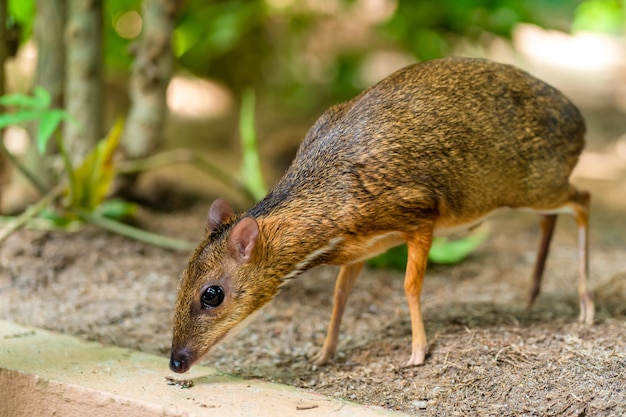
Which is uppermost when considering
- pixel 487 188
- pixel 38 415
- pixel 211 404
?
pixel 487 188

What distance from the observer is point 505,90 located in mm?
5008

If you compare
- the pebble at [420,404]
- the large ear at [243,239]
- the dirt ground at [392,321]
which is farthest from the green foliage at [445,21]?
the pebble at [420,404]

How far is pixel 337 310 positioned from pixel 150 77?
2911 mm

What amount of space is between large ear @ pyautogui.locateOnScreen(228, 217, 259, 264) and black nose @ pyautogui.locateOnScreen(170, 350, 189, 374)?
559 mm

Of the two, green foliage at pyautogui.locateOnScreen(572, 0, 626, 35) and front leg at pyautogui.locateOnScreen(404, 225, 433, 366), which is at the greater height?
front leg at pyautogui.locateOnScreen(404, 225, 433, 366)

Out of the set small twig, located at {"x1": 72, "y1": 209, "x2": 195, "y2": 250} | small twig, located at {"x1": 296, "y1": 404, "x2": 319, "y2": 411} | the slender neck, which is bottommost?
small twig, located at {"x1": 72, "y1": 209, "x2": 195, "y2": 250}

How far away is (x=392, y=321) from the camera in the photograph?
5.54 meters

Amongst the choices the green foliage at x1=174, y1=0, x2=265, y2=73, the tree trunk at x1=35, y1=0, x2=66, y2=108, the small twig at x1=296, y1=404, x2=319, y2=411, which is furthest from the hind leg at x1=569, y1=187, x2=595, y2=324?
the green foliage at x1=174, y1=0, x2=265, y2=73

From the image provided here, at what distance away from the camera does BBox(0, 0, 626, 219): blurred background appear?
269 inches

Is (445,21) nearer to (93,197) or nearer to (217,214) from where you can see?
(93,197)

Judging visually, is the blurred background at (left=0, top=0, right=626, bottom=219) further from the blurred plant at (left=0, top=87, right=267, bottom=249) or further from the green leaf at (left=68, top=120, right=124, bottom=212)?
the green leaf at (left=68, top=120, right=124, bottom=212)

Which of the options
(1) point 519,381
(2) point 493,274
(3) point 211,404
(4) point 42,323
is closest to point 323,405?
(3) point 211,404

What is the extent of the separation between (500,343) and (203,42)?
6.79m

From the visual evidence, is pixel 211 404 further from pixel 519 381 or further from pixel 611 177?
pixel 611 177
